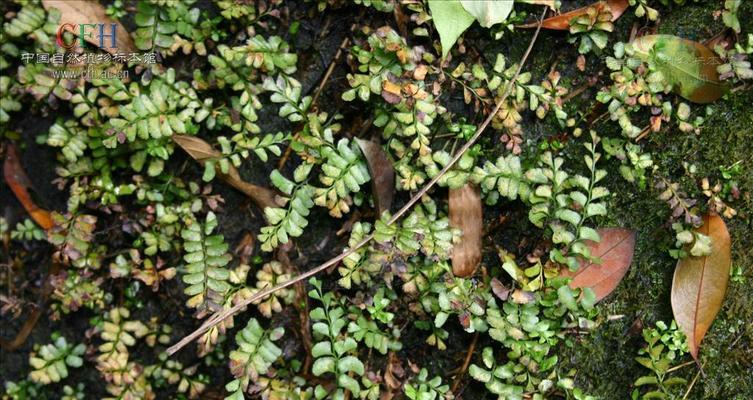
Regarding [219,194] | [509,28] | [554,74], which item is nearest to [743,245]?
[554,74]

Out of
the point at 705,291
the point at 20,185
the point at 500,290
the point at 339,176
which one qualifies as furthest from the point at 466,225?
the point at 20,185

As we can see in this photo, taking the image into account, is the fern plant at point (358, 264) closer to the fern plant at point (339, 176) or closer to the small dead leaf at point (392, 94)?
the fern plant at point (339, 176)

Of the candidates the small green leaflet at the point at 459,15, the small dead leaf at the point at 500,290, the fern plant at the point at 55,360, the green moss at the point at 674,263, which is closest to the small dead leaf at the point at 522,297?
the small dead leaf at the point at 500,290

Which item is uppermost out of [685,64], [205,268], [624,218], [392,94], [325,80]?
[685,64]

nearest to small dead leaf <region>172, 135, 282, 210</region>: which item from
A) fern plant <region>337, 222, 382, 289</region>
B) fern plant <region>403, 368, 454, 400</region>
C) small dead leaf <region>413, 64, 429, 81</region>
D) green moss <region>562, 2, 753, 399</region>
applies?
fern plant <region>337, 222, 382, 289</region>

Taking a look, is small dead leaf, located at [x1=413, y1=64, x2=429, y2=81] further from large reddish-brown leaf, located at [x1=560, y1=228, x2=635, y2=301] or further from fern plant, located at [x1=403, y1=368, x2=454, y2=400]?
fern plant, located at [x1=403, y1=368, x2=454, y2=400]

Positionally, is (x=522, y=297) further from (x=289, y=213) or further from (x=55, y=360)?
(x=55, y=360)

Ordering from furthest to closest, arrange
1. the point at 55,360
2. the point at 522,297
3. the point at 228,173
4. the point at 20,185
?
the point at 20,185
the point at 55,360
the point at 228,173
the point at 522,297
